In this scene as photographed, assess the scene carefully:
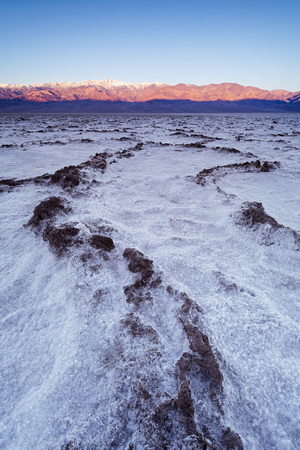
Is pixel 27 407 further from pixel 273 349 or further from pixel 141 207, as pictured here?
pixel 141 207

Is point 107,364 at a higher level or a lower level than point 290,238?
lower

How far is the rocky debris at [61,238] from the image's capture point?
7.99 ft

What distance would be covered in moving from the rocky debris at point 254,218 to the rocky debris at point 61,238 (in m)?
2.06

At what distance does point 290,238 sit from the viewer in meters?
2.60

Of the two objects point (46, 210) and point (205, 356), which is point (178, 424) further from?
point (46, 210)

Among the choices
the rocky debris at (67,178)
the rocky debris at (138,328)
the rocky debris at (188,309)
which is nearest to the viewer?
the rocky debris at (138,328)

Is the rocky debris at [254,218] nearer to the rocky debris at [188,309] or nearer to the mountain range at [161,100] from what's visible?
the rocky debris at [188,309]

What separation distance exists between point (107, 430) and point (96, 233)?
1913 millimetres

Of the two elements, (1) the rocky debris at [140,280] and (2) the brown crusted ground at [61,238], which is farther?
(2) the brown crusted ground at [61,238]

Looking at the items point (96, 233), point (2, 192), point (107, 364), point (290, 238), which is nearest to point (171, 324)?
point (107, 364)

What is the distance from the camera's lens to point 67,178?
438cm

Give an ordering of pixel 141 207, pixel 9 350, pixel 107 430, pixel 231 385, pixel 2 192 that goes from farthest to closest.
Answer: pixel 2 192 → pixel 141 207 → pixel 9 350 → pixel 231 385 → pixel 107 430

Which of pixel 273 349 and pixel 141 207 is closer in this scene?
pixel 273 349

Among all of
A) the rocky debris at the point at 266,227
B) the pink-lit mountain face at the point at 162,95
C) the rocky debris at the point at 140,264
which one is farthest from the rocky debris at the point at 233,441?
the pink-lit mountain face at the point at 162,95
